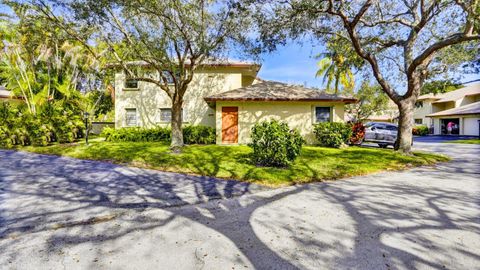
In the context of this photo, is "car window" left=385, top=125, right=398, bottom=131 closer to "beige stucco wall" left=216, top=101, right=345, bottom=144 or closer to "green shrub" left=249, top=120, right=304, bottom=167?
"beige stucco wall" left=216, top=101, right=345, bottom=144

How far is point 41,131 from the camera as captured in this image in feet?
49.6

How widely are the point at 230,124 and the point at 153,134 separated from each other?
5558 mm

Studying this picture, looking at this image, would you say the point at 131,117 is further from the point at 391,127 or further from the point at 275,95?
the point at 391,127

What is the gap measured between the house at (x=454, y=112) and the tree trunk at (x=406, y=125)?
24030 mm

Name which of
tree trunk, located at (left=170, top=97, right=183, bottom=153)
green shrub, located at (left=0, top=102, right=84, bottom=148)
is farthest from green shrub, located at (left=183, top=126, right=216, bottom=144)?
green shrub, located at (left=0, top=102, right=84, bottom=148)

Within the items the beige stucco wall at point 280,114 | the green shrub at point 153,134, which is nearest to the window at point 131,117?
the green shrub at point 153,134

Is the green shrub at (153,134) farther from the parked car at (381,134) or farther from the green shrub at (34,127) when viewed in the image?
the parked car at (381,134)

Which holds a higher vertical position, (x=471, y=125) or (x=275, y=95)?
(x=275, y=95)

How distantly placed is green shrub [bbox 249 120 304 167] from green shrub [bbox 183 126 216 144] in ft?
26.2

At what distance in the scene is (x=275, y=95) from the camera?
16469mm

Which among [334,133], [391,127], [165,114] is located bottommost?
[334,133]

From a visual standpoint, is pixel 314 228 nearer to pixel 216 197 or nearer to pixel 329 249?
pixel 329 249

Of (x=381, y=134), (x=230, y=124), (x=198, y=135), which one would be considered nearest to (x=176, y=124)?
(x=198, y=135)

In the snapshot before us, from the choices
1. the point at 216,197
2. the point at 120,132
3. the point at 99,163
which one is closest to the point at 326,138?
the point at 216,197
